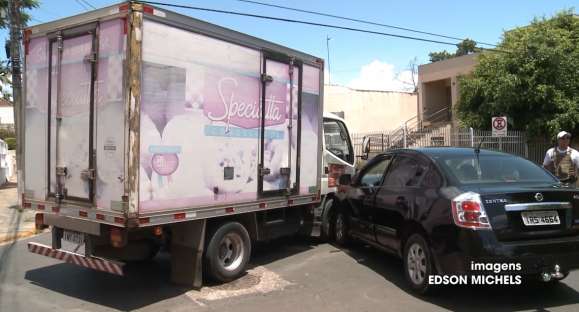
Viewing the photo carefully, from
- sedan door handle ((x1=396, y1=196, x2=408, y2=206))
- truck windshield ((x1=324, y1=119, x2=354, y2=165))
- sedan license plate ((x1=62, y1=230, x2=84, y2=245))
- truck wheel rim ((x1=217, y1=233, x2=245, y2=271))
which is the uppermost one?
truck windshield ((x1=324, y1=119, x2=354, y2=165))

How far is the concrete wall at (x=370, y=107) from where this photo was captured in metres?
34.4

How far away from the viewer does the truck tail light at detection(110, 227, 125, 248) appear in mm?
5434

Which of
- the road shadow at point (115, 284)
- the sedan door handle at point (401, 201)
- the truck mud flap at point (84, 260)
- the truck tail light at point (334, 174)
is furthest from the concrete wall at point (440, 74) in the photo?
the truck mud flap at point (84, 260)

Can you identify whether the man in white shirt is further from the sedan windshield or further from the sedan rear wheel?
the sedan rear wheel

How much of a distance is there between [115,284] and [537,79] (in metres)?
18.5

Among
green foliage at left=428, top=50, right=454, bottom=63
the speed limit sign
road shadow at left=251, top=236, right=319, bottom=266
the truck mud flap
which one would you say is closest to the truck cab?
road shadow at left=251, top=236, right=319, bottom=266

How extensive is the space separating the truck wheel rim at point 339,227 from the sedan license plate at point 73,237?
12.9 ft

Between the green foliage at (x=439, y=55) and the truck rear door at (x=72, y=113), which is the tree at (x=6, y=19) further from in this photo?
the green foliage at (x=439, y=55)

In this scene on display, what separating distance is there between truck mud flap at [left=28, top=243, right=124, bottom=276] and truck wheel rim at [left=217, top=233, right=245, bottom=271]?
1297mm

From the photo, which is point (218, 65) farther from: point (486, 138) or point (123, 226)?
point (486, 138)

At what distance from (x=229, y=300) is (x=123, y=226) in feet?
4.72

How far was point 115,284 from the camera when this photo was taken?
650cm

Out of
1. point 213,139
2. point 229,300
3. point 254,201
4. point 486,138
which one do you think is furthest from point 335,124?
point 486,138

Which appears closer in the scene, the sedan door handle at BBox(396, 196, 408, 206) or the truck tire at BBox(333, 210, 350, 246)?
the sedan door handle at BBox(396, 196, 408, 206)
